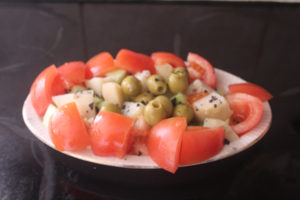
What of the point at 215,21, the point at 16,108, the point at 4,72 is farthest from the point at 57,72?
the point at 215,21

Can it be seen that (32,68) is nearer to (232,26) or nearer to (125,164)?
(125,164)

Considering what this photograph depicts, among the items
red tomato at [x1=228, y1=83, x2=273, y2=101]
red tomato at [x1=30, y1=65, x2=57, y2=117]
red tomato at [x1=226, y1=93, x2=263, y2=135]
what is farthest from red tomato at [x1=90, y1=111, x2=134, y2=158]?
red tomato at [x1=228, y1=83, x2=273, y2=101]

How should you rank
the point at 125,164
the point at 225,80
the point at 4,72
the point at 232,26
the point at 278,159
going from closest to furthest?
the point at 125,164
the point at 278,159
the point at 225,80
the point at 4,72
the point at 232,26

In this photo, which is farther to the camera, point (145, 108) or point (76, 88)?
point (76, 88)

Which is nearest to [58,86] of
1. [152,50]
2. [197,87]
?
[197,87]

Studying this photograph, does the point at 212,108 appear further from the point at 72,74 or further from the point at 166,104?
the point at 72,74

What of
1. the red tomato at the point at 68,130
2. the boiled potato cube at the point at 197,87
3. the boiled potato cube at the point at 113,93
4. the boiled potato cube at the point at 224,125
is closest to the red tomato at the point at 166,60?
the boiled potato cube at the point at 197,87
